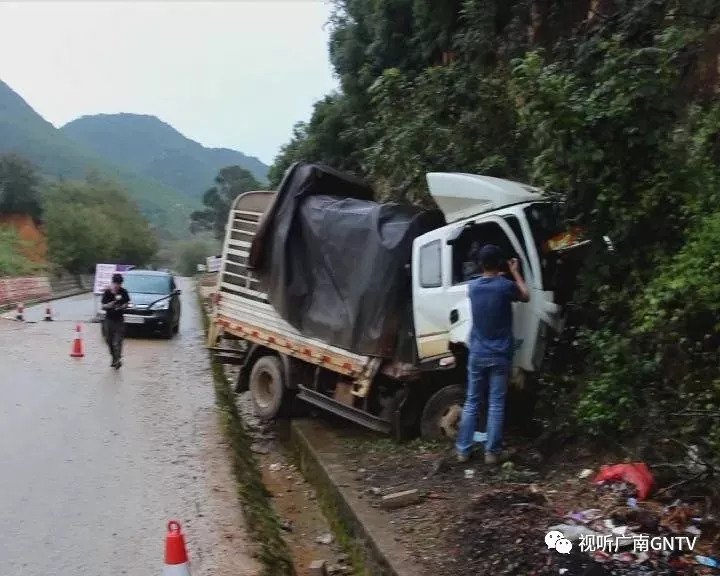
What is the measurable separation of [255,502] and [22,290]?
31815 mm

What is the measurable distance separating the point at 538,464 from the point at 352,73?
58.3 feet

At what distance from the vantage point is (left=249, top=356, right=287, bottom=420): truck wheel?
1000 centimetres

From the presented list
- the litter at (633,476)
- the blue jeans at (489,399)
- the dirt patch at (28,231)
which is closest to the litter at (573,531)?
the litter at (633,476)

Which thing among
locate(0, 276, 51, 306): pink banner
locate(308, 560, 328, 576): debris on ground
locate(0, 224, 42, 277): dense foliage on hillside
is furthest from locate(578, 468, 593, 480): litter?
locate(0, 224, 42, 277): dense foliage on hillside

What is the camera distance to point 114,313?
43.8 ft

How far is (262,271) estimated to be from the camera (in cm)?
1016

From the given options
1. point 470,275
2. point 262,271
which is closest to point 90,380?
point 262,271

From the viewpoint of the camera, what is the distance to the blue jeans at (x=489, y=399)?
636 cm

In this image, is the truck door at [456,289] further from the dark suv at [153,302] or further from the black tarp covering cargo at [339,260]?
the dark suv at [153,302]

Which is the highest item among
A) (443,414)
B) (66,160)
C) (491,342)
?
(66,160)

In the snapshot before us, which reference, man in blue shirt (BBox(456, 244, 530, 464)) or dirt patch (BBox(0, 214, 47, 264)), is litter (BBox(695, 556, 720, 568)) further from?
dirt patch (BBox(0, 214, 47, 264))

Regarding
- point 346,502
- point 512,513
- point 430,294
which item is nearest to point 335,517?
point 346,502

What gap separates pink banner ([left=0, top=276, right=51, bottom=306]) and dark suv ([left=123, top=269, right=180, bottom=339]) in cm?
1212

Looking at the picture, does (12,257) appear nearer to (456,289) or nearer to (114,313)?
(114,313)
